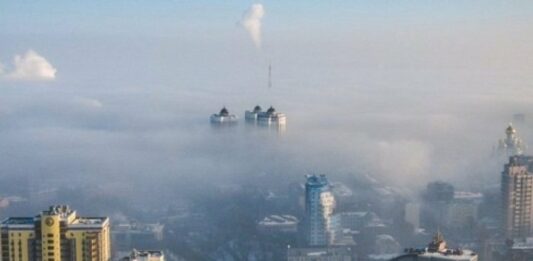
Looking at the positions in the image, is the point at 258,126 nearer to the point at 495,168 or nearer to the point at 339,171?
the point at 339,171

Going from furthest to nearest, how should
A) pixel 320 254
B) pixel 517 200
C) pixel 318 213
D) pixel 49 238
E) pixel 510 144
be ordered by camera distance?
pixel 510 144 < pixel 517 200 < pixel 318 213 < pixel 320 254 < pixel 49 238

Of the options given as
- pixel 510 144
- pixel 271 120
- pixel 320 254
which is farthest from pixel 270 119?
pixel 320 254

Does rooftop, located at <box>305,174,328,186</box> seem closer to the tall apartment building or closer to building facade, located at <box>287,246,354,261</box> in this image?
building facade, located at <box>287,246,354,261</box>

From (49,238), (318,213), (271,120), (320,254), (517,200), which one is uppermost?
(271,120)

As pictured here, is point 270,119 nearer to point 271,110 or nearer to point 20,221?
point 271,110

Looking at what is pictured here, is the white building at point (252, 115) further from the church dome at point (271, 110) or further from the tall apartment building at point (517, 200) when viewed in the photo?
the tall apartment building at point (517, 200)

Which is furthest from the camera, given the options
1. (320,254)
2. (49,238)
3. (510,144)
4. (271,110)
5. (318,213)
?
(271,110)
